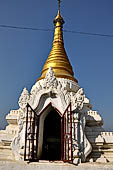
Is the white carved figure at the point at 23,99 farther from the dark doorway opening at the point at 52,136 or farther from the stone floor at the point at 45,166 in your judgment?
the stone floor at the point at 45,166

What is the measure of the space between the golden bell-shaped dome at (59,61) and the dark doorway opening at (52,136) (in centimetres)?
256

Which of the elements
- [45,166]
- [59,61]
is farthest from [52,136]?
[59,61]

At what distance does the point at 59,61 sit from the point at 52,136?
4953mm

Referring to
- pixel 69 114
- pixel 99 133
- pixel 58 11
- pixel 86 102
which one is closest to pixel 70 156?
pixel 69 114

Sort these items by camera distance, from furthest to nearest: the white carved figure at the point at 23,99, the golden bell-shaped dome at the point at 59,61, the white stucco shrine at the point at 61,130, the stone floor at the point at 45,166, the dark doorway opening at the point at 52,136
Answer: the golden bell-shaped dome at the point at 59,61 < the dark doorway opening at the point at 52,136 < the white carved figure at the point at 23,99 < the white stucco shrine at the point at 61,130 < the stone floor at the point at 45,166

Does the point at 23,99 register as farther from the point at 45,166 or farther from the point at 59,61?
the point at 59,61

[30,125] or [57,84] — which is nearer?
[30,125]

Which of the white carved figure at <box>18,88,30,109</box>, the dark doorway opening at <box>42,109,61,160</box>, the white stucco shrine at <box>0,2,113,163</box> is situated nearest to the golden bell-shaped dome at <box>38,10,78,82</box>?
the dark doorway opening at <box>42,109,61,160</box>

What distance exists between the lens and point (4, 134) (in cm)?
902

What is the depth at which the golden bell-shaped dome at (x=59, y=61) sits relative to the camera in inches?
465

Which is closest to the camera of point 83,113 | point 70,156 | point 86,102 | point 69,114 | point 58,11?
point 70,156

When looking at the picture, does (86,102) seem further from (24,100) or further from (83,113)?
(24,100)

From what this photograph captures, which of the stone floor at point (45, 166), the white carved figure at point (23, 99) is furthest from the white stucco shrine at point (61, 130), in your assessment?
the stone floor at point (45, 166)

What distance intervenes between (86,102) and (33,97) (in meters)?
3.48
